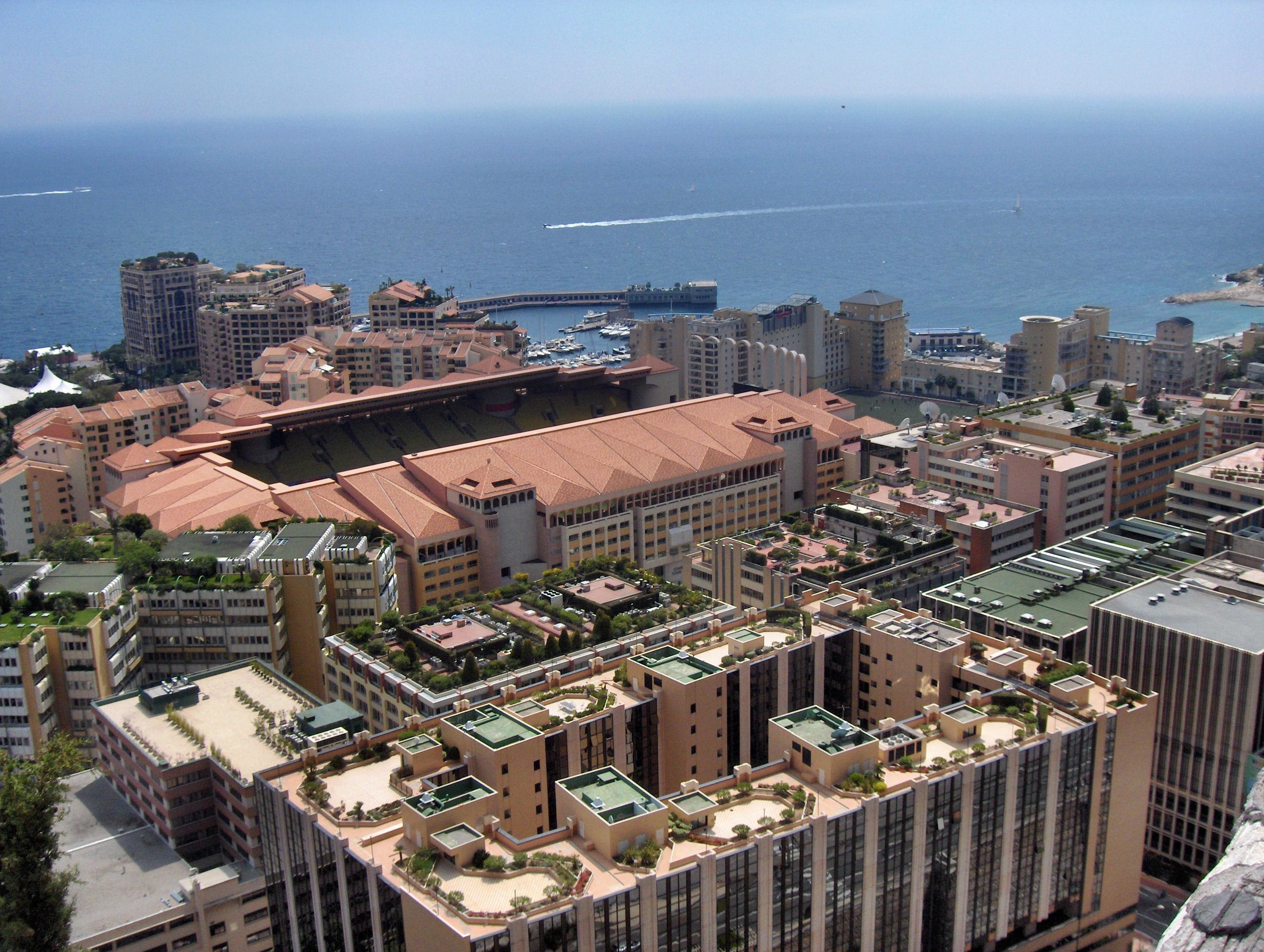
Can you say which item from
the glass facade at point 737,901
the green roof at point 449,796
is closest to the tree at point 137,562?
the green roof at point 449,796

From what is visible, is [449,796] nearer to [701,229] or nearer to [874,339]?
[874,339]

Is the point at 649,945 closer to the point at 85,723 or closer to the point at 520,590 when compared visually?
the point at 520,590

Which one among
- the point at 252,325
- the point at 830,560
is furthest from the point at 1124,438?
the point at 252,325

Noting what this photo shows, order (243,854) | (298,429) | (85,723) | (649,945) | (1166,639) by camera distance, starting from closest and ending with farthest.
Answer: (649,945), (243,854), (1166,639), (85,723), (298,429)

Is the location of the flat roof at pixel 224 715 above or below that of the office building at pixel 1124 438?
below

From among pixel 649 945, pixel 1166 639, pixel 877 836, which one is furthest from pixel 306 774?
pixel 1166 639

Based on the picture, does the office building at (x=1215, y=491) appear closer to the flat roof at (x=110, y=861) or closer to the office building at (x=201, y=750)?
the office building at (x=201, y=750)
